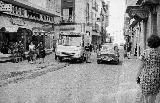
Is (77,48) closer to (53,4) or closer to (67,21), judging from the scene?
(53,4)

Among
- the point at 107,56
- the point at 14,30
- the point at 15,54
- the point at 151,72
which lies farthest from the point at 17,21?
the point at 151,72

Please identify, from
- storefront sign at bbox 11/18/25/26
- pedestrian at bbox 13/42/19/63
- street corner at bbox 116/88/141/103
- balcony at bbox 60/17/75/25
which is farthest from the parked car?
balcony at bbox 60/17/75/25

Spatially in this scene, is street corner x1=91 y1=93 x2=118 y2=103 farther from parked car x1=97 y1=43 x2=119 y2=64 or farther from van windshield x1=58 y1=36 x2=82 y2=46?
van windshield x1=58 y1=36 x2=82 y2=46

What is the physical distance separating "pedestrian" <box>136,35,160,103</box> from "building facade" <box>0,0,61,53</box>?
19464 millimetres

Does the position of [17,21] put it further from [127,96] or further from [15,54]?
[127,96]

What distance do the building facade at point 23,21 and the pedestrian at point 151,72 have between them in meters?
19.5

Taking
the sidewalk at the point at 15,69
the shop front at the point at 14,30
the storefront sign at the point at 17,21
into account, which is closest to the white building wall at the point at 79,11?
the shop front at the point at 14,30

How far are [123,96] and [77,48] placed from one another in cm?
1404

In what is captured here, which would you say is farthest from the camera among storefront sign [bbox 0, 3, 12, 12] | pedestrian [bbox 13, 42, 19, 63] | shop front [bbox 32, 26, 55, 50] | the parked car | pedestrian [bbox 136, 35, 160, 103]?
shop front [bbox 32, 26, 55, 50]

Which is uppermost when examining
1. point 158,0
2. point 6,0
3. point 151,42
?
point 6,0

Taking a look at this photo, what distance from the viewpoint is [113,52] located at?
74.0 feet

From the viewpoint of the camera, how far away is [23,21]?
2900 centimetres

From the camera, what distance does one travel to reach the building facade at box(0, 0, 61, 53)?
78.0ft

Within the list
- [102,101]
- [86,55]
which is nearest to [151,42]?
[102,101]
